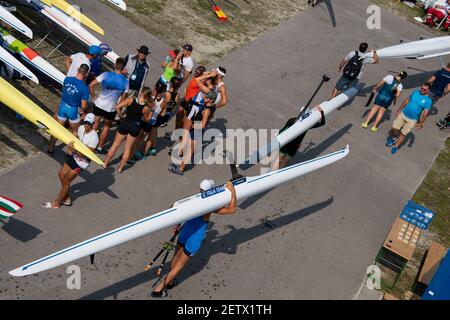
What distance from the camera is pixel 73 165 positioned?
A: 7.70 m

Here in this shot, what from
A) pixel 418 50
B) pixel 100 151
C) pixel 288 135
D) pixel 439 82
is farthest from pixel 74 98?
pixel 418 50

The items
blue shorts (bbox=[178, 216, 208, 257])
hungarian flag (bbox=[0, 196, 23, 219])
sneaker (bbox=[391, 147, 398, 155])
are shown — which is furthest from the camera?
sneaker (bbox=[391, 147, 398, 155])

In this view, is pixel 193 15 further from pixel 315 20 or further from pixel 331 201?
pixel 331 201

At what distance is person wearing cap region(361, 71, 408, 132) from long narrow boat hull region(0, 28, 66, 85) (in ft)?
22.6

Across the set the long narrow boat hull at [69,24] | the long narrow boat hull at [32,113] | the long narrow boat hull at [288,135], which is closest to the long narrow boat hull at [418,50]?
the long narrow boat hull at [288,135]

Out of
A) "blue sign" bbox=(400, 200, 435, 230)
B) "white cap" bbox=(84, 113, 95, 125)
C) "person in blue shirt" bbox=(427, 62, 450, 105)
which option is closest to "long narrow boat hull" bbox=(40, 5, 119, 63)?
"white cap" bbox=(84, 113, 95, 125)

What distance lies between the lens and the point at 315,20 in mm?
17031

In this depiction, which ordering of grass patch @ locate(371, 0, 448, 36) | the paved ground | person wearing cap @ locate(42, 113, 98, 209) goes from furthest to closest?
grass patch @ locate(371, 0, 448, 36), person wearing cap @ locate(42, 113, 98, 209), the paved ground

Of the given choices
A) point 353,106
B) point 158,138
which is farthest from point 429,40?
point 158,138

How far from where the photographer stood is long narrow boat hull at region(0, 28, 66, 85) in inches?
394

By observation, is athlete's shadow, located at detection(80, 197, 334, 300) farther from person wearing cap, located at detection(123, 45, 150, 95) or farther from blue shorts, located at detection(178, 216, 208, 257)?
person wearing cap, located at detection(123, 45, 150, 95)

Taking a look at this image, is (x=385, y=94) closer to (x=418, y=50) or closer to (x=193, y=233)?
(x=418, y=50)
